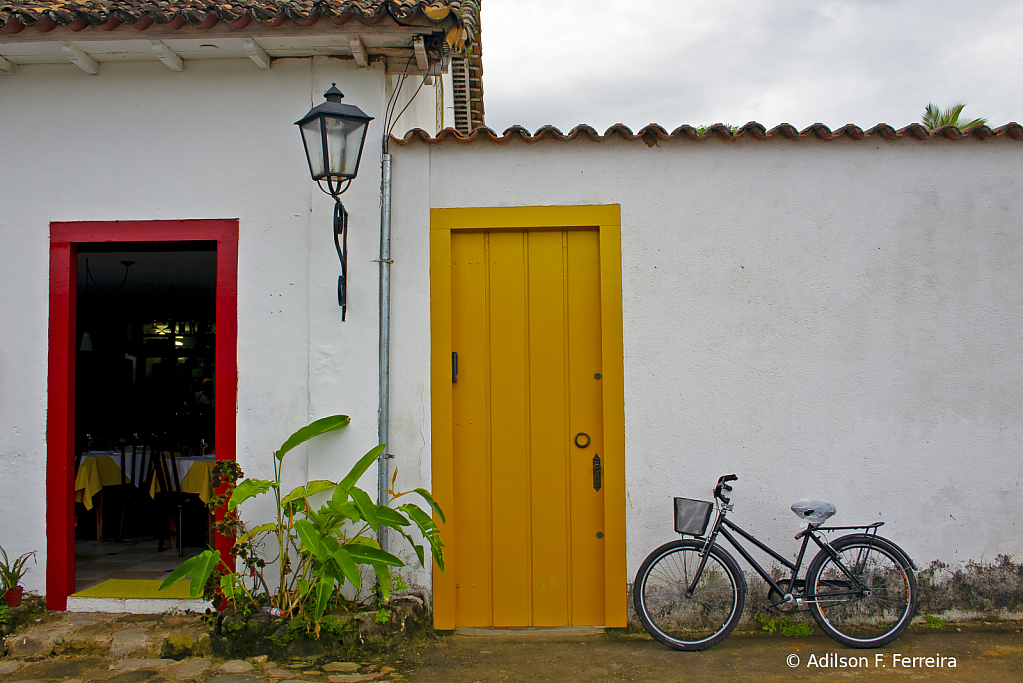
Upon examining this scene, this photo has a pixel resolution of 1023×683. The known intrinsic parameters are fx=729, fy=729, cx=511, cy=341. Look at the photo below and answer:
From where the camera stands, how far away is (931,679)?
3939mm

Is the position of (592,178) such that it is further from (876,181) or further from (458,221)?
(876,181)

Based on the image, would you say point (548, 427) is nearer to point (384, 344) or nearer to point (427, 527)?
point (427, 527)

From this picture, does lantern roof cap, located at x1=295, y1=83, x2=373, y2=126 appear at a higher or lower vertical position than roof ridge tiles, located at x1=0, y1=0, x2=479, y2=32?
lower

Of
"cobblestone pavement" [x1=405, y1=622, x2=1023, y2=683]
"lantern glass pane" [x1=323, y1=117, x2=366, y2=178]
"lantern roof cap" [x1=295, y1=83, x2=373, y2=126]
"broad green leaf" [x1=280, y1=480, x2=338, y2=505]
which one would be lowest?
"cobblestone pavement" [x1=405, y1=622, x2=1023, y2=683]

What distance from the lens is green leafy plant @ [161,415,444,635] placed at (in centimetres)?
405

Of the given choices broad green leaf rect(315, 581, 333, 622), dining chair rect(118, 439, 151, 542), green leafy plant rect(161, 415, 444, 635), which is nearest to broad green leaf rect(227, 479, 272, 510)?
green leafy plant rect(161, 415, 444, 635)

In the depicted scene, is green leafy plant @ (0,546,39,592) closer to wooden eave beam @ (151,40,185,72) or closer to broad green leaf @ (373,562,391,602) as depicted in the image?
broad green leaf @ (373,562,391,602)

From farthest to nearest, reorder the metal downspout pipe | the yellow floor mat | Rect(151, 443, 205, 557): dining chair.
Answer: Rect(151, 443, 205, 557): dining chair, the yellow floor mat, the metal downspout pipe

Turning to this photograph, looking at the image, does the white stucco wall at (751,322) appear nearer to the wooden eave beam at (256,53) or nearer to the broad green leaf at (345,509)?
the broad green leaf at (345,509)

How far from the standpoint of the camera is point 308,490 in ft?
14.5

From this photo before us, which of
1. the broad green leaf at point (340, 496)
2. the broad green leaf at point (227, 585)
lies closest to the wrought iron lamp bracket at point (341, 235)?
the broad green leaf at point (340, 496)

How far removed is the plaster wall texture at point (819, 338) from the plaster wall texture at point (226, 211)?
435mm

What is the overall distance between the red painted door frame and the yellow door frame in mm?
1348

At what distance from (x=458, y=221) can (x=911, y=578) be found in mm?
3538
